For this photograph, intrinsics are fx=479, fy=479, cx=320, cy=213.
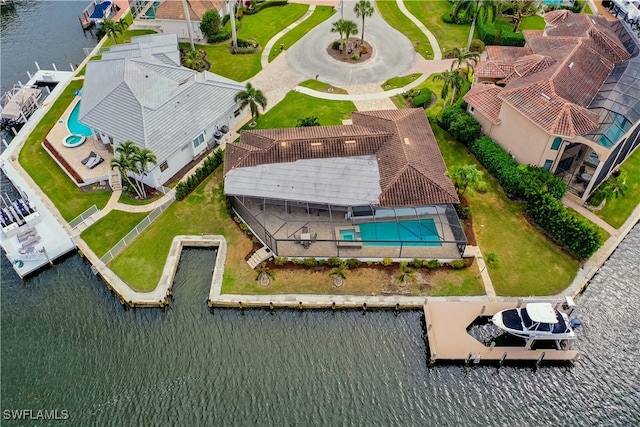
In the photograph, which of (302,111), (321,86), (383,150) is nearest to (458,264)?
(383,150)

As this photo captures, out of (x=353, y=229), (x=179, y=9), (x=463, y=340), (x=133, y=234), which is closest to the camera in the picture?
(x=463, y=340)

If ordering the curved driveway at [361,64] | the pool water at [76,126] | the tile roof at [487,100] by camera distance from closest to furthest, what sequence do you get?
the tile roof at [487,100] → the pool water at [76,126] → the curved driveway at [361,64]

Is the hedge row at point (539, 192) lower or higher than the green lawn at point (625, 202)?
higher

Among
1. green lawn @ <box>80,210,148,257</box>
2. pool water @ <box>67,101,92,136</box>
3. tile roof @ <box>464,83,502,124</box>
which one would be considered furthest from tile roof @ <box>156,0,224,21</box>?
tile roof @ <box>464,83,502,124</box>

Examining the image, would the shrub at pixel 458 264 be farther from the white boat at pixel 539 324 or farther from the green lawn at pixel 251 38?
the green lawn at pixel 251 38

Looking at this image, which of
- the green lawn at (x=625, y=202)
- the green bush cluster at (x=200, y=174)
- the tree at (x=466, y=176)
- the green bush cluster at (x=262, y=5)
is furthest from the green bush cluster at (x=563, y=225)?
the green bush cluster at (x=262, y=5)

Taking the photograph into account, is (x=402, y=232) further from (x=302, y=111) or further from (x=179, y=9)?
(x=179, y=9)

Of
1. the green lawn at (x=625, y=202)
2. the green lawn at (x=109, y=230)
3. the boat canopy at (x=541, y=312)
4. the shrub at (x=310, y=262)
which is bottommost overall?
the green lawn at (x=109, y=230)

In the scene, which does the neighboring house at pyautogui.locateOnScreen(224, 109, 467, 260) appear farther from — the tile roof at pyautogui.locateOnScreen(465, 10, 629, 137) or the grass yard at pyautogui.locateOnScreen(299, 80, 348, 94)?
the grass yard at pyautogui.locateOnScreen(299, 80, 348, 94)
